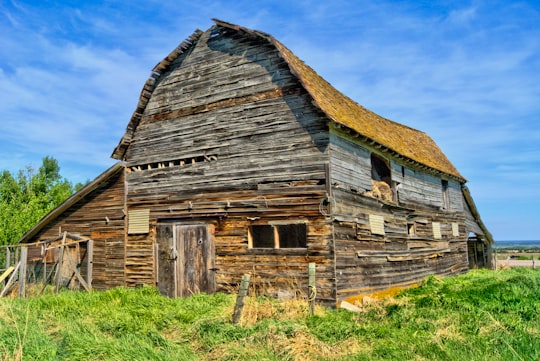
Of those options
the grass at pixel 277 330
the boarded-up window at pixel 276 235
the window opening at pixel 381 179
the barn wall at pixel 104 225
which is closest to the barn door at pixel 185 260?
the boarded-up window at pixel 276 235

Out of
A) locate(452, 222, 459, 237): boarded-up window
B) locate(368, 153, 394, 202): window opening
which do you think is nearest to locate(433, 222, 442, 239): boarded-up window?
locate(452, 222, 459, 237): boarded-up window

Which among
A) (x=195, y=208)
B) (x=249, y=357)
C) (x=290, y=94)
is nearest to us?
(x=249, y=357)

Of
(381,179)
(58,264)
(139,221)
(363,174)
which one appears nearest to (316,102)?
(363,174)

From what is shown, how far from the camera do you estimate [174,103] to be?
50.3ft

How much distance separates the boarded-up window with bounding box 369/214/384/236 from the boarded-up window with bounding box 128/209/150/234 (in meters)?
7.18

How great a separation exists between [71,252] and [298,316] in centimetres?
1008

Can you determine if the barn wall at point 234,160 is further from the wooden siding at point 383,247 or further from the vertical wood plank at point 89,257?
the vertical wood plank at point 89,257

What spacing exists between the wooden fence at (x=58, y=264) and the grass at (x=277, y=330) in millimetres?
3822

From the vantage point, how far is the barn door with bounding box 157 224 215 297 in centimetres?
1349

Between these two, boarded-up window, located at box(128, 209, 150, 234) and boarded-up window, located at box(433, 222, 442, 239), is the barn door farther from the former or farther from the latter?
boarded-up window, located at box(433, 222, 442, 239)

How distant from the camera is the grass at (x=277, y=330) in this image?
693cm

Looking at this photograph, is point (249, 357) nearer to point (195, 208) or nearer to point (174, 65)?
point (195, 208)

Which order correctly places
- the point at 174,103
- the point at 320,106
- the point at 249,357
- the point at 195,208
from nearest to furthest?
the point at 249,357 < the point at 320,106 < the point at 195,208 < the point at 174,103

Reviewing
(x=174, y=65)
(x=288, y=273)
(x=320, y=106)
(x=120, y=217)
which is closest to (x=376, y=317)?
(x=288, y=273)
